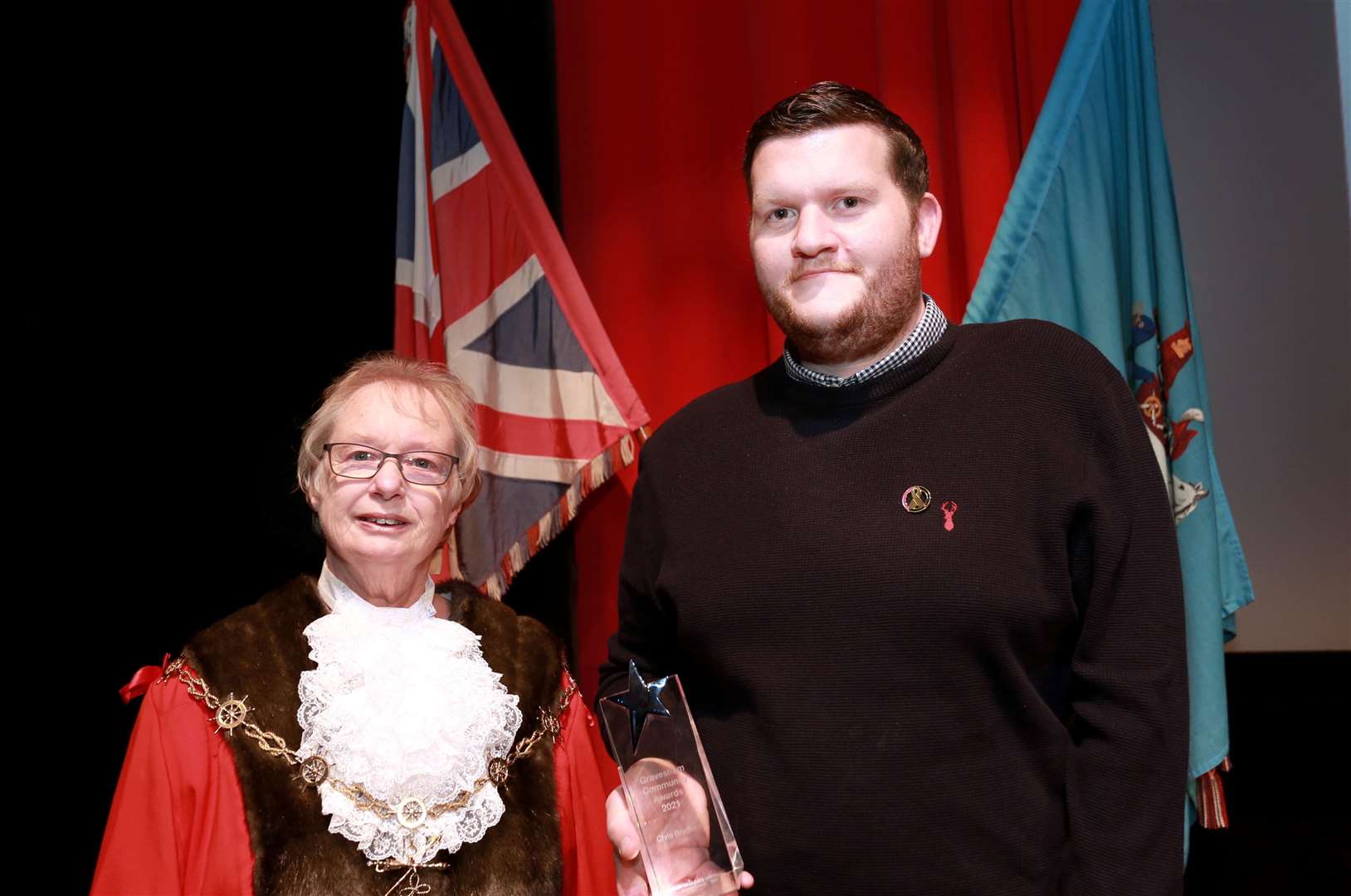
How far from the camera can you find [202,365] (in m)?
2.33

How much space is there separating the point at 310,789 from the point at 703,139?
1.82m

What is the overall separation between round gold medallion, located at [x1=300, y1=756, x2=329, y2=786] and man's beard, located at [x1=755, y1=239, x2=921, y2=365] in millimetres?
933

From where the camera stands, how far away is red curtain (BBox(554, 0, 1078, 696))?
2436mm

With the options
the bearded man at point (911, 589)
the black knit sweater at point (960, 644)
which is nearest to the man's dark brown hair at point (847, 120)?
the bearded man at point (911, 589)

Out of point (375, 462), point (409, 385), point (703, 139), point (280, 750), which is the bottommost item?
point (280, 750)

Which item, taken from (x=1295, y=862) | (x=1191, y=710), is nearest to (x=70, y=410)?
(x=1191, y=710)

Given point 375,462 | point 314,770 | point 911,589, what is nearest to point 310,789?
point 314,770

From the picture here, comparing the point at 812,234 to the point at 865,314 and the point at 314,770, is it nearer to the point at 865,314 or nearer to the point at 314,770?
the point at 865,314

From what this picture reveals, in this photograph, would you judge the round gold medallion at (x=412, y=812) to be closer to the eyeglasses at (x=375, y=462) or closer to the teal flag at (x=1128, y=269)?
the eyeglasses at (x=375, y=462)

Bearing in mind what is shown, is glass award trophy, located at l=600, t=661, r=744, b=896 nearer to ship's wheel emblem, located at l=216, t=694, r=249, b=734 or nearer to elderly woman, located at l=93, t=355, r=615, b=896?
elderly woman, located at l=93, t=355, r=615, b=896

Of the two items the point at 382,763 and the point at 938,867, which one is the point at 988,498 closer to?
the point at 938,867

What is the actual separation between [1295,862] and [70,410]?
2666 millimetres

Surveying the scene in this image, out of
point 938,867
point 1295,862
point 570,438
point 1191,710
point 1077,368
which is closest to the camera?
point 938,867

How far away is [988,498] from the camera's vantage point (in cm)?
138
